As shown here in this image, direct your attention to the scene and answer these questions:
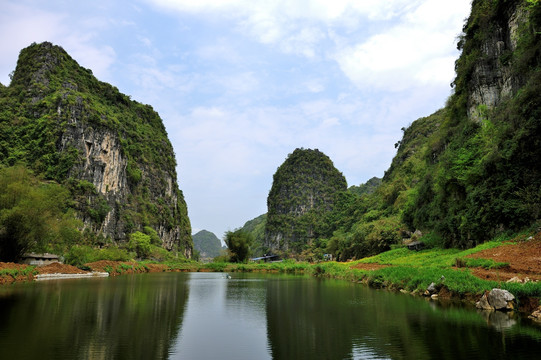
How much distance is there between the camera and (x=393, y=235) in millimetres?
40781

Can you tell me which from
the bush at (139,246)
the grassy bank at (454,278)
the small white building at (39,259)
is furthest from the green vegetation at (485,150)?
the bush at (139,246)

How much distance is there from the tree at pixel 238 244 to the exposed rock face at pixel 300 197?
41628 millimetres

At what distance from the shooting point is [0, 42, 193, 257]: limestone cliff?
61.8 m

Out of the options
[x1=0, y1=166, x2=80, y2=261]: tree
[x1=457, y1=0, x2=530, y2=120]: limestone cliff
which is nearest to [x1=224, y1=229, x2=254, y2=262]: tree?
[x1=0, y1=166, x2=80, y2=261]: tree

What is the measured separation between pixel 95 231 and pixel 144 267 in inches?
782

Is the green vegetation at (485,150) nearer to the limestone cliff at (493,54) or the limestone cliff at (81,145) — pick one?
the limestone cliff at (493,54)

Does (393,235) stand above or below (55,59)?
below

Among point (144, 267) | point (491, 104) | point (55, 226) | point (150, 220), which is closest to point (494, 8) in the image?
point (491, 104)

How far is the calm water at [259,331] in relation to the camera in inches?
277

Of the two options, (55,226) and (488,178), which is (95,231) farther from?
(488,178)

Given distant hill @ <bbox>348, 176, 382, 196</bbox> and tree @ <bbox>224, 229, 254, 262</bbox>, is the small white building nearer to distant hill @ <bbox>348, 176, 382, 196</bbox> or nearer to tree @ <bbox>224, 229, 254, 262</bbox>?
tree @ <bbox>224, 229, 254, 262</bbox>

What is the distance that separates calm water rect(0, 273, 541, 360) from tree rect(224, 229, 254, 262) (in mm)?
56210

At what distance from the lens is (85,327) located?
9.29 m

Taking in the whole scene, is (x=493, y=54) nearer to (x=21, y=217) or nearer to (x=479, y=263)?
(x=479, y=263)
